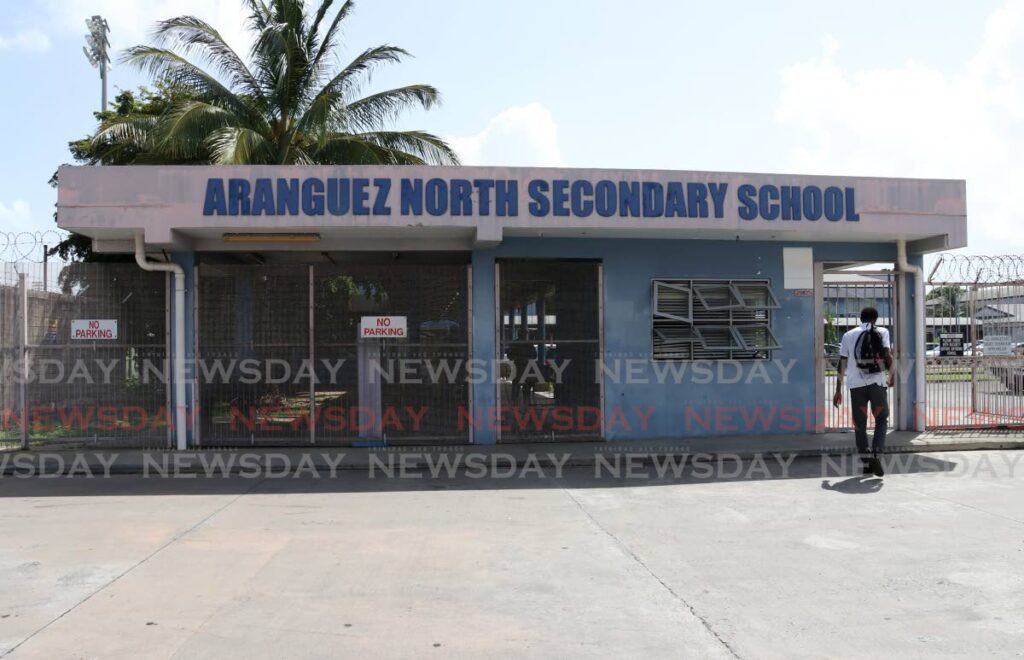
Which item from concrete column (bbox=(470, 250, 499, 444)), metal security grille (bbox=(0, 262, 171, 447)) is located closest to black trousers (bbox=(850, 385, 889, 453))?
concrete column (bbox=(470, 250, 499, 444))

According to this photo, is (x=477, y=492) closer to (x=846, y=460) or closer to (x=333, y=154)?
(x=846, y=460)

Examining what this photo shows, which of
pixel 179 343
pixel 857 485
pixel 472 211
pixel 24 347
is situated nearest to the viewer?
pixel 857 485

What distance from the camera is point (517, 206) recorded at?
11508 millimetres

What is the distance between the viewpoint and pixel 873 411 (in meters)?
10.0

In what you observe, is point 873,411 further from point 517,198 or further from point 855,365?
point 517,198

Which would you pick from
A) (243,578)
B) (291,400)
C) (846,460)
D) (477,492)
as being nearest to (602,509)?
(477,492)

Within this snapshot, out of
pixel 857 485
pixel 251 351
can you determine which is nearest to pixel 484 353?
pixel 251 351

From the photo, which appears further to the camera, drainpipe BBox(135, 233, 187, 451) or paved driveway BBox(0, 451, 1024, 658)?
drainpipe BBox(135, 233, 187, 451)

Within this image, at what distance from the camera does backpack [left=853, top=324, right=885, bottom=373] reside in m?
9.88

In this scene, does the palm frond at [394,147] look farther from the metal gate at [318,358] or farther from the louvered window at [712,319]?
the louvered window at [712,319]

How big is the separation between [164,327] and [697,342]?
8175 millimetres

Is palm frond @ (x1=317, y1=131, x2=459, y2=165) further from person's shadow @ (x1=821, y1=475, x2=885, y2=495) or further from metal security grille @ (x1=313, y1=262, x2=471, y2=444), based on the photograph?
person's shadow @ (x1=821, y1=475, x2=885, y2=495)

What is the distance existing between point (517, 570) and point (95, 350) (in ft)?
29.1

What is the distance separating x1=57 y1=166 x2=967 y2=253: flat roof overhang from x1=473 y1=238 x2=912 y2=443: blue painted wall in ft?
0.96
